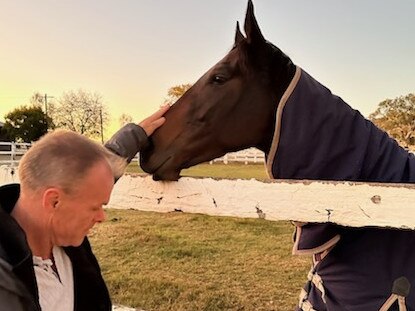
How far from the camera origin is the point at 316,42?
22.2ft

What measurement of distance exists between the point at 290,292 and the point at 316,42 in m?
3.84

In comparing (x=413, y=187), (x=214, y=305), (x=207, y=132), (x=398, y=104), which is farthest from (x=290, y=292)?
(x=398, y=104)

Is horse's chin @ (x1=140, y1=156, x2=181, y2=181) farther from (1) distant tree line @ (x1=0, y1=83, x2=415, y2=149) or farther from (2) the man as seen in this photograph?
(1) distant tree line @ (x1=0, y1=83, x2=415, y2=149)

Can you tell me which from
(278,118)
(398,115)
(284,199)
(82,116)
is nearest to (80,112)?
(82,116)

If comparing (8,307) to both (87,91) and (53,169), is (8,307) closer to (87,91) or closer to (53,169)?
(53,169)

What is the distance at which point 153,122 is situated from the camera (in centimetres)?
186

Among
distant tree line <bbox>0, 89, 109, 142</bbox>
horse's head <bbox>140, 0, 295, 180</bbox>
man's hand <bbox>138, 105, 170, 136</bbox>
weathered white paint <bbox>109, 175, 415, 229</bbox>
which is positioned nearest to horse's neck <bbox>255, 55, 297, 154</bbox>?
horse's head <bbox>140, 0, 295, 180</bbox>

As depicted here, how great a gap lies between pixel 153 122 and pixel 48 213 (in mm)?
787

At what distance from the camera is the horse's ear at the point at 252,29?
1708 millimetres

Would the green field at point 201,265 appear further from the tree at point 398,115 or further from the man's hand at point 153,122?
the tree at point 398,115

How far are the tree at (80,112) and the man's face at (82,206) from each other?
41677mm

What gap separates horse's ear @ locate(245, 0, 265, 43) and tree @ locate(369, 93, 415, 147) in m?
29.5

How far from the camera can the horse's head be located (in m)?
1.78

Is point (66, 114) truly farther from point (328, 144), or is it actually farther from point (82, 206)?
point (82, 206)
